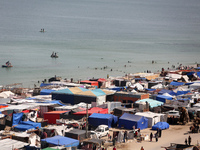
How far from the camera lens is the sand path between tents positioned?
640 inches

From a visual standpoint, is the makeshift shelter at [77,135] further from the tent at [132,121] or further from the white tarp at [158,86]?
the white tarp at [158,86]

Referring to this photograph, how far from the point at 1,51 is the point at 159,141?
57226mm

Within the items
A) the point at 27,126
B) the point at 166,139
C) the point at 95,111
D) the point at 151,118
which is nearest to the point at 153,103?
the point at 151,118

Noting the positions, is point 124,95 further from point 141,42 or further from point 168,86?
point 141,42

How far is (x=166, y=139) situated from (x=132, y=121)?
7.14 feet

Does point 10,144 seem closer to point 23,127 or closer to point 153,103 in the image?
point 23,127

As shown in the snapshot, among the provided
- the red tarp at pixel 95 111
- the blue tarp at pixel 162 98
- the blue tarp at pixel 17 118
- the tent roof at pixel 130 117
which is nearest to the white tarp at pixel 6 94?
the blue tarp at pixel 17 118

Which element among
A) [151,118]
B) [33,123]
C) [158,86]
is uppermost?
[158,86]

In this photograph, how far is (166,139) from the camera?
17.4 metres

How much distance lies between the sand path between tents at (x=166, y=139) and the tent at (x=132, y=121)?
1.05 ft

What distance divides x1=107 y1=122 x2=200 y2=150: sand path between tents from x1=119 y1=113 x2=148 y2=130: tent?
0.32 m

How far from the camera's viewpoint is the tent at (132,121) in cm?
1897

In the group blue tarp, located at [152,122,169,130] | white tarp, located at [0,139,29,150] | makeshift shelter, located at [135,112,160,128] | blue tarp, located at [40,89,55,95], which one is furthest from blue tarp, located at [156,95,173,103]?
white tarp, located at [0,139,29,150]

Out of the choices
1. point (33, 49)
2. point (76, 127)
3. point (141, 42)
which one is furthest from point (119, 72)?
point (141, 42)
